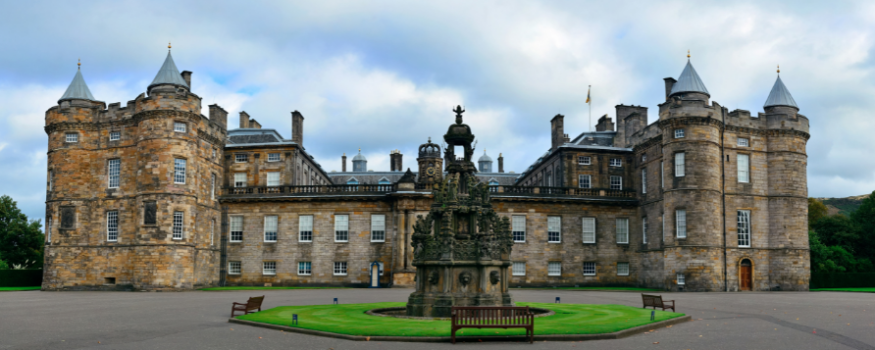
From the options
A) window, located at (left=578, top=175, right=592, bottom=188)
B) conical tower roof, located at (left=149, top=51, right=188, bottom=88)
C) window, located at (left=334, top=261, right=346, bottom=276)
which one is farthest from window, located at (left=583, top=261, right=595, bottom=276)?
conical tower roof, located at (left=149, top=51, right=188, bottom=88)

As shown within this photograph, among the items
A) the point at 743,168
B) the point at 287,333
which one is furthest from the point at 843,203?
the point at 287,333

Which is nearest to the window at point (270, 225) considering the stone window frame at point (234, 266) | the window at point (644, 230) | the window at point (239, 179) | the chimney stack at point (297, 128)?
the stone window frame at point (234, 266)

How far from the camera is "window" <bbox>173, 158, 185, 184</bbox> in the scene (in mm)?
42625

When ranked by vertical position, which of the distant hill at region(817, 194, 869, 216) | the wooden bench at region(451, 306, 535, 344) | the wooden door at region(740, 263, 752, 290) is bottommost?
the wooden door at region(740, 263, 752, 290)

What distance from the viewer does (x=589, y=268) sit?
49156mm

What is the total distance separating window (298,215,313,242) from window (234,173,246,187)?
597 cm

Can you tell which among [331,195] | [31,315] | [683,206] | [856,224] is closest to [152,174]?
[331,195]

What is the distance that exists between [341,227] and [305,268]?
3.83 metres

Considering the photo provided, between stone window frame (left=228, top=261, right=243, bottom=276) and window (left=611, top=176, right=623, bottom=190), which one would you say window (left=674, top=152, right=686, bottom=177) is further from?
stone window frame (left=228, top=261, right=243, bottom=276)

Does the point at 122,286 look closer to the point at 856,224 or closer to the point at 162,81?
the point at 162,81

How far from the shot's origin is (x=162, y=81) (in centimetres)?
4409

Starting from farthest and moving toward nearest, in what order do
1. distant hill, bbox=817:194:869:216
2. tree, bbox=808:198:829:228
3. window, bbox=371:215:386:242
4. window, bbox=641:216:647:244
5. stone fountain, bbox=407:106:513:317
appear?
1. distant hill, bbox=817:194:869:216
2. tree, bbox=808:198:829:228
3. window, bbox=641:216:647:244
4. window, bbox=371:215:386:242
5. stone fountain, bbox=407:106:513:317

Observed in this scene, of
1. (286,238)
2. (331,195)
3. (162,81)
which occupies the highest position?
(162,81)

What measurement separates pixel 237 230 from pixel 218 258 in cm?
236
